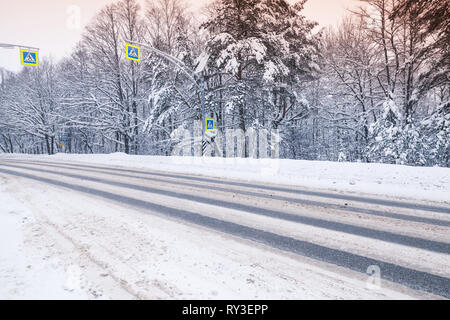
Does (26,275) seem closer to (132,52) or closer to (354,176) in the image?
(354,176)

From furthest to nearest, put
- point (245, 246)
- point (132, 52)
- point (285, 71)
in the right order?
point (285, 71)
point (132, 52)
point (245, 246)

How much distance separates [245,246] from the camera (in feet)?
10.9

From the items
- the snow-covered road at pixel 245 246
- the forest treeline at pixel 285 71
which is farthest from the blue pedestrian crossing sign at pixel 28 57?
the snow-covered road at pixel 245 246

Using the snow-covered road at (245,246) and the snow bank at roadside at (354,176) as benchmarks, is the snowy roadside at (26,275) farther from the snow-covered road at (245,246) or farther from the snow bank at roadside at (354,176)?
the snow bank at roadside at (354,176)

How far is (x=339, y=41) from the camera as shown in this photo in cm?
2100

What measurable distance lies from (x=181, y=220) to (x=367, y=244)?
2.96 m

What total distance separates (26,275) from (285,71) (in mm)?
16336

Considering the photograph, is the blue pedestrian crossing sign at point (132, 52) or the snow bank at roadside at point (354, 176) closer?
the snow bank at roadside at point (354, 176)

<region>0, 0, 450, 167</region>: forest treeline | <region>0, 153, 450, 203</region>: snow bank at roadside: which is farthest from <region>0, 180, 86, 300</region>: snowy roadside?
<region>0, 0, 450, 167</region>: forest treeline

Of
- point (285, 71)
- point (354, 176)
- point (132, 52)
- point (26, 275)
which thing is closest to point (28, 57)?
point (132, 52)

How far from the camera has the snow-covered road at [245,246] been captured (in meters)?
2.40

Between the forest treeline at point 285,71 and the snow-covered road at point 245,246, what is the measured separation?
9040mm

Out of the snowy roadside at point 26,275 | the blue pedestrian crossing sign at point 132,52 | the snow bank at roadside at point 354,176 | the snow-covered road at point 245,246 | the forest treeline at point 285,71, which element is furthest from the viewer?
the forest treeline at point 285,71
